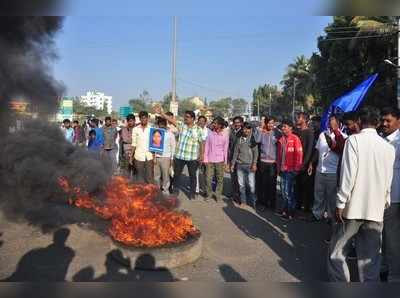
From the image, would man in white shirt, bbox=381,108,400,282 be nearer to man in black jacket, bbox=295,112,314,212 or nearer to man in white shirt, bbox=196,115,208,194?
man in black jacket, bbox=295,112,314,212

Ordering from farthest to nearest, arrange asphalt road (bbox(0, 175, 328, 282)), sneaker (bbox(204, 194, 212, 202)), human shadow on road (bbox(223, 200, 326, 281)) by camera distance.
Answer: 1. sneaker (bbox(204, 194, 212, 202))
2. human shadow on road (bbox(223, 200, 326, 281))
3. asphalt road (bbox(0, 175, 328, 282))

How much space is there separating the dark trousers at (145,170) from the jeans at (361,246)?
495 cm

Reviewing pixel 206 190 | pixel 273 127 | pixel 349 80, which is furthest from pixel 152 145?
pixel 349 80

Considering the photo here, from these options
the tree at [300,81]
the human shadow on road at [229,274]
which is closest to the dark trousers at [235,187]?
the human shadow on road at [229,274]

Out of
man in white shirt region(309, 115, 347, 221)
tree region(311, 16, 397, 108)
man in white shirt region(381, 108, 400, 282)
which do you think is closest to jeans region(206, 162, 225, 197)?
man in white shirt region(309, 115, 347, 221)

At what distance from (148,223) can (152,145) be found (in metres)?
3.21

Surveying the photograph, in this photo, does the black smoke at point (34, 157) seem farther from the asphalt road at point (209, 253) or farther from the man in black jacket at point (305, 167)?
the man in black jacket at point (305, 167)

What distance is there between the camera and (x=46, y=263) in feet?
15.1

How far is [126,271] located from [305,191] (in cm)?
414

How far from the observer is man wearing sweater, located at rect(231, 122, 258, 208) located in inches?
297

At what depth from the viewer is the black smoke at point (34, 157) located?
6.06 m

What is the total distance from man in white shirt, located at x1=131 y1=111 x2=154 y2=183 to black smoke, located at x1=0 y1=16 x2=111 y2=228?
79cm

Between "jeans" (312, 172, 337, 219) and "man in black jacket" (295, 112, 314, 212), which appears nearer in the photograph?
"jeans" (312, 172, 337, 219)

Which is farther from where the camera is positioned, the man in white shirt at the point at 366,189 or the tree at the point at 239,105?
the tree at the point at 239,105
